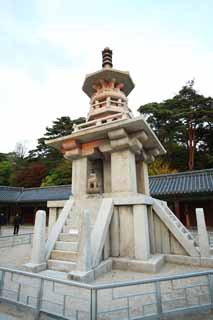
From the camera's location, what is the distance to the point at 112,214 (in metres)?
5.36

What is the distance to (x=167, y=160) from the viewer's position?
83.8ft

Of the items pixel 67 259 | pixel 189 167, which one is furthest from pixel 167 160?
pixel 67 259

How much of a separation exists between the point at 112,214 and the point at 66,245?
1500mm

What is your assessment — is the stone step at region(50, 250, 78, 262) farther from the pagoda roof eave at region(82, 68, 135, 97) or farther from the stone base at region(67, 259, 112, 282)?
the pagoda roof eave at region(82, 68, 135, 97)

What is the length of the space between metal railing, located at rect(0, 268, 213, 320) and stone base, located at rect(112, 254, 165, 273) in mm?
1081

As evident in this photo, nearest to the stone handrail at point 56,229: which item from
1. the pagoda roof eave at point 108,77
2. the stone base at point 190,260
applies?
the stone base at point 190,260

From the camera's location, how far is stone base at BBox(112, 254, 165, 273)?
447 centimetres

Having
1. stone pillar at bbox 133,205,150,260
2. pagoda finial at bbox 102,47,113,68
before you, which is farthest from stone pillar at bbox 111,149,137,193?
pagoda finial at bbox 102,47,113,68

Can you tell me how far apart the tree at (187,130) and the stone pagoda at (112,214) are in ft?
62.0

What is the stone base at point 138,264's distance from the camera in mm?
4473

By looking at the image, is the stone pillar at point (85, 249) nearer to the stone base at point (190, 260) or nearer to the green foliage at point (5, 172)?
the stone base at point (190, 260)

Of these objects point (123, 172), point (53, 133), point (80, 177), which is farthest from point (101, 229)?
point (53, 133)

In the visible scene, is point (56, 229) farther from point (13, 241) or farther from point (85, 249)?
point (13, 241)

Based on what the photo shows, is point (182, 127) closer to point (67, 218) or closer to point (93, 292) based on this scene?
point (67, 218)
